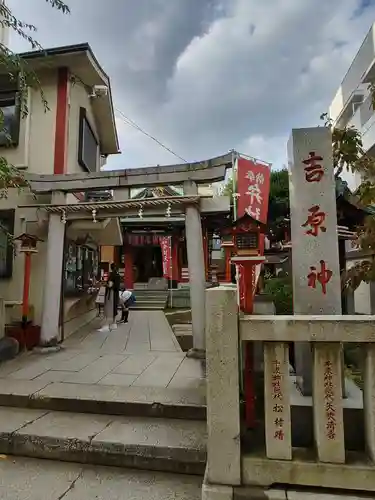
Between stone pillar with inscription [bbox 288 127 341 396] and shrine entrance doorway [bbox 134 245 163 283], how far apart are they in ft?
68.2

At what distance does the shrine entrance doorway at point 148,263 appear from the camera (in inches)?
953

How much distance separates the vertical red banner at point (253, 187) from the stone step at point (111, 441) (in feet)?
20.6

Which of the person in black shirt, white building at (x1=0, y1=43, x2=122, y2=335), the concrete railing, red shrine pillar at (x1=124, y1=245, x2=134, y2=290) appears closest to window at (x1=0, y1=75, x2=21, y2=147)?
white building at (x1=0, y1=43, x2=122, y2=335)

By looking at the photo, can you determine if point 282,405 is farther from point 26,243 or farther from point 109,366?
point 26,243

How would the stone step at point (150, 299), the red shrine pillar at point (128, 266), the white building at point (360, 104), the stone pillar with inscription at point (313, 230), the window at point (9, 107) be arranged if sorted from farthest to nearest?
the red shrine pillar at point (128, 266) < the stone step at point (150, 299) < the white building at point (360, 104) < the window at point (9, 107) < the stone pillar with inscription at point (313, 230)

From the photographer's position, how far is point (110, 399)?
3.87m

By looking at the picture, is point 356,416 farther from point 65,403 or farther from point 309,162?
point 65,403

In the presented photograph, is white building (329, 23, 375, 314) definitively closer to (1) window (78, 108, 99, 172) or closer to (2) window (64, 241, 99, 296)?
(1) window (78, 108, 99, 172)

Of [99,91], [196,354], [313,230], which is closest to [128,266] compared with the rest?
[99,91]

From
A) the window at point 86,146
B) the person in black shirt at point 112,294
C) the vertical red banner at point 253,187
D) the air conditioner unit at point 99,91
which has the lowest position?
the person in black shirt at point 112,294

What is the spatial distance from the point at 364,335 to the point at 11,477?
127 inches

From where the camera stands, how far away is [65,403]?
3.91m

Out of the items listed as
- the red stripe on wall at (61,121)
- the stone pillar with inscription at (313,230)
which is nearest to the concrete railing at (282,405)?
the stone pillar with inscription at (313,230)

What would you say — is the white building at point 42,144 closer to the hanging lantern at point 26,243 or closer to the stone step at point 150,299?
the hanging lantern at point 26,243
